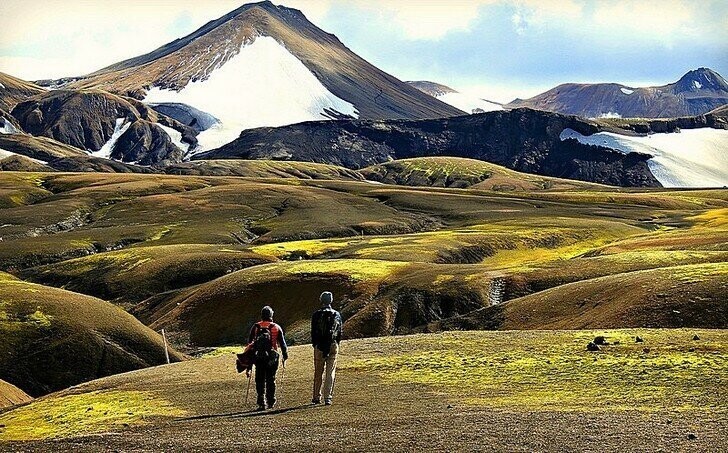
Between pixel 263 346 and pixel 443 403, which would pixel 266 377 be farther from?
pixel 443 403

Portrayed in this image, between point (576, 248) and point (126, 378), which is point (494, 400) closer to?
point (126, 378)

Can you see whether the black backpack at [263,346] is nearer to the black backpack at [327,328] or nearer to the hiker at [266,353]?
the hiker at [266,353]

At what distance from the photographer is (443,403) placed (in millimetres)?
27250

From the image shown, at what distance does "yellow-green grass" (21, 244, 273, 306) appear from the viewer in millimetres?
101688

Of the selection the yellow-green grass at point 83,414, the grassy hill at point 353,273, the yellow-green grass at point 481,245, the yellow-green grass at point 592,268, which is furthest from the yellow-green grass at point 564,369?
the yellow-green grass at point 481,245

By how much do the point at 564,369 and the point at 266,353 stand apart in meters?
12.8

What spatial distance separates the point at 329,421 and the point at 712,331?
79.8ft

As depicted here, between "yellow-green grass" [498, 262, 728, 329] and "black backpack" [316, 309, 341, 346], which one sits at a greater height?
"black backpack" [316, 309, 341, 346]

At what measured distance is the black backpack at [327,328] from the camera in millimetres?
27172

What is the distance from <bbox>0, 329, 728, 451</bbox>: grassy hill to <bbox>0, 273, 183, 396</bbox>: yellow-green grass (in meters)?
16.2

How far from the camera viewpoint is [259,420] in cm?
2550

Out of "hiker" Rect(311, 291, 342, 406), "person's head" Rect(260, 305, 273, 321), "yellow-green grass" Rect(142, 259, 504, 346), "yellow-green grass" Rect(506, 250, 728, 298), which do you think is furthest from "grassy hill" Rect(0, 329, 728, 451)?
"yellow-green grass" Rect(506, 250, 728, 298)

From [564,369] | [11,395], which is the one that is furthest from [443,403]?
[11,395]

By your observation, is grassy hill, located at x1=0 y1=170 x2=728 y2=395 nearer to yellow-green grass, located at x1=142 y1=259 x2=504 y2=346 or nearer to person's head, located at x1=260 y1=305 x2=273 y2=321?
yellow-green grass, located at x1=142 y1=259 x2=504 y2=346
